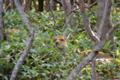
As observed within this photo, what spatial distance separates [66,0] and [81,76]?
3210mm

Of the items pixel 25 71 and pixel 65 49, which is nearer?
pixel 25 71

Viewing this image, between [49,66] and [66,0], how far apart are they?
291cm

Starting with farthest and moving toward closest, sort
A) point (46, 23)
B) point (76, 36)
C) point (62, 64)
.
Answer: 1. point (46, 23)
2. point (76, 36)
3. point (62, 64)

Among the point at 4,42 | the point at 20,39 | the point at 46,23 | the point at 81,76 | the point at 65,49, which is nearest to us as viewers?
the point at 81,76

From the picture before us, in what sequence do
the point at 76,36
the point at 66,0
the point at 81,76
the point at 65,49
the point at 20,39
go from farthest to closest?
1. the point at 66,0
2. the point at 76,36
3. the point at 20,39
4. the point at 65,49
5. the point at 81,76

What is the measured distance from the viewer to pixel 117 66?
515 cm

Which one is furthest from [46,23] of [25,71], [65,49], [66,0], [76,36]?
[25,71]

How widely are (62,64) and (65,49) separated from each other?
44 cm

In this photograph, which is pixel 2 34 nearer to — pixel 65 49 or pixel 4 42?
pixel 4 42

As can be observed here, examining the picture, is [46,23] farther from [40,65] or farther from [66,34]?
[40,65]

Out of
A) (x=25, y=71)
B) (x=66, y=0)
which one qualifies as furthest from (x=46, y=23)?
(x=25, y=71)

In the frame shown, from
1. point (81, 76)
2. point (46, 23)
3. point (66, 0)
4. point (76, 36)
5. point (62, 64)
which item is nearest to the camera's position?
point (81, 76)

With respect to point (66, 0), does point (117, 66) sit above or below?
below

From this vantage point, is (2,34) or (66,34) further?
(66,34)
